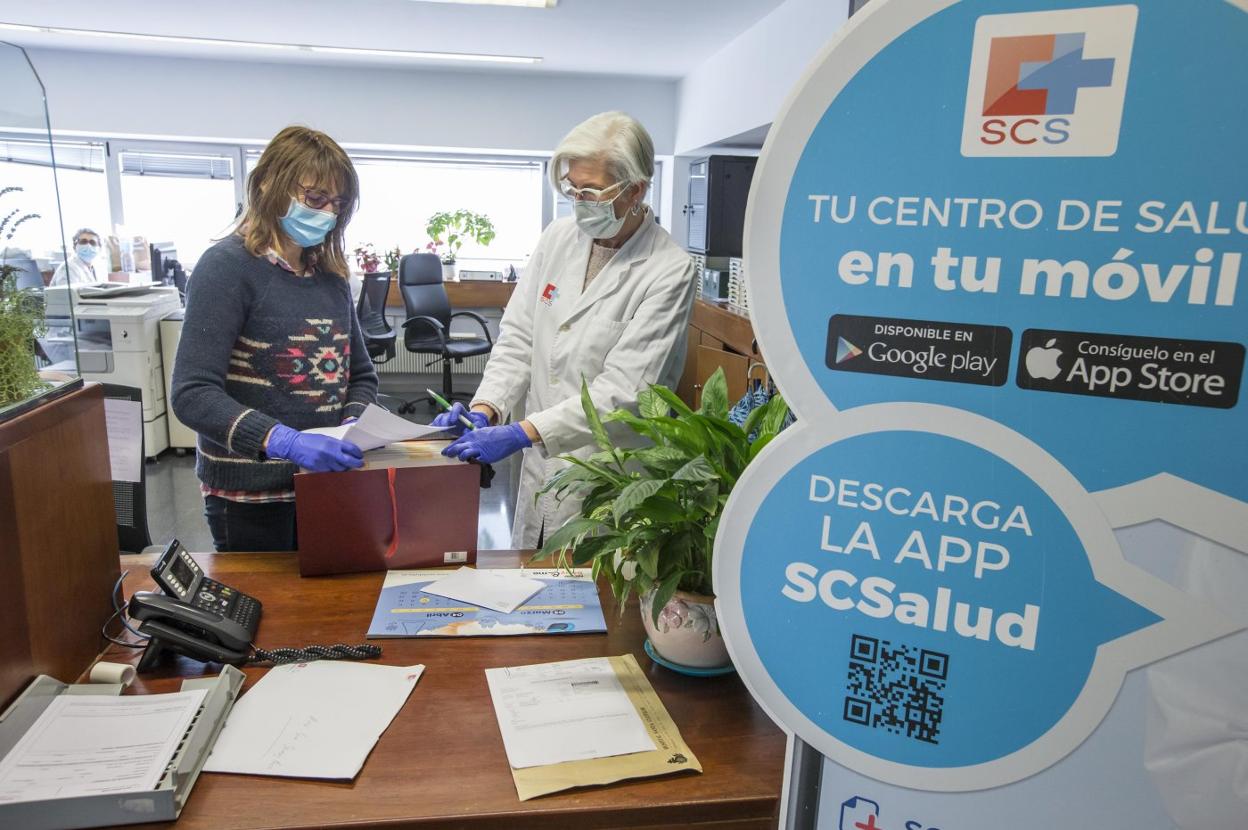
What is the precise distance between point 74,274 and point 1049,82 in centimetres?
189

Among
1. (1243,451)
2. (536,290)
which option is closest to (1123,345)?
(1243,451)

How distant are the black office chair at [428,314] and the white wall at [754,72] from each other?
221 centimetres

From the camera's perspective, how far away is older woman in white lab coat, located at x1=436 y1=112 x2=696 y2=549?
1.81 metres

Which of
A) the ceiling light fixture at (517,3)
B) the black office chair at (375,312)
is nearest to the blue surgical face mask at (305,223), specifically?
the ceiling light fixture at (517,3)

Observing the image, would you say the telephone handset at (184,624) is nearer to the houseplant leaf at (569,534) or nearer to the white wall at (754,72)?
the houseplant leaf at (569,534)

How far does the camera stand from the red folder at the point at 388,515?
56.3 inches

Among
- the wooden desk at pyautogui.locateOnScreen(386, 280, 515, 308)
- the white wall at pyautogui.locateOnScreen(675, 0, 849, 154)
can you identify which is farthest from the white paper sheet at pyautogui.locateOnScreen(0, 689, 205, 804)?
the wooden desk at pyautogui.locateOnScreen(386, 280, 515, 308)

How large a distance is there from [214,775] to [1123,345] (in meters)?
1.07

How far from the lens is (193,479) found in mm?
4562

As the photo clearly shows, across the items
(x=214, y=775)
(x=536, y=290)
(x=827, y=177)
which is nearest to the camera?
(x=827, y=177)

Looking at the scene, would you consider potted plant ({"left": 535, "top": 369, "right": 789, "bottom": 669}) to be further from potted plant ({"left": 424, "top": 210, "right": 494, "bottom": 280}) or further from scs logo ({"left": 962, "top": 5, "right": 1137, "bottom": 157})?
potted plant ({"left": 424, "top": 210, "right": 494, "bottom": 280})

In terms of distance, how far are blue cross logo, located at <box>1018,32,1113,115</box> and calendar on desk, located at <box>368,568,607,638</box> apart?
3.27 ft

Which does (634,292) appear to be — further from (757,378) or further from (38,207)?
(38,207)

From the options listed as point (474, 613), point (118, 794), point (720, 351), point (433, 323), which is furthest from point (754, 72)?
point (118, 794)
